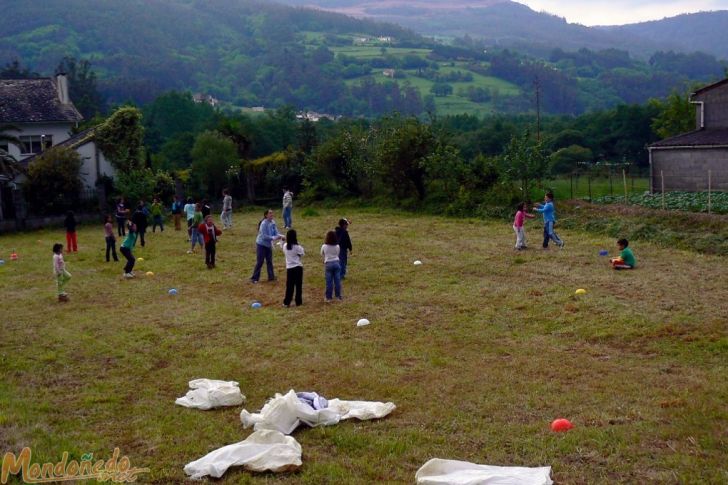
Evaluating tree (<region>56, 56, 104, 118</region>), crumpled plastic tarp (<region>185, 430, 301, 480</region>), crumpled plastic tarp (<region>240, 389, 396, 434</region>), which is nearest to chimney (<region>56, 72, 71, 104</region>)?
tree (<region>56, 56, 104, 118</region>)

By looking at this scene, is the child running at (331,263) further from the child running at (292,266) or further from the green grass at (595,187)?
the green grass at (595,187)

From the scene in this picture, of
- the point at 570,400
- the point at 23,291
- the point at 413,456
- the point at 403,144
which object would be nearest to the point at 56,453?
the point at 413,456

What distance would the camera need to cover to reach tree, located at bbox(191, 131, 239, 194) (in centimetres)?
4131

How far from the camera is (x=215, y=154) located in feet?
136

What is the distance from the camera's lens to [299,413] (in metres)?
8.99

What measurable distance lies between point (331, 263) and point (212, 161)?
26.4 metres

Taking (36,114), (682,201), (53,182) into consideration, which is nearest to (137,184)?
(53,182)

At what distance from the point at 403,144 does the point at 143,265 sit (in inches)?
628

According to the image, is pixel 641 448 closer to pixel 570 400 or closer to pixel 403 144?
pixel 570 400

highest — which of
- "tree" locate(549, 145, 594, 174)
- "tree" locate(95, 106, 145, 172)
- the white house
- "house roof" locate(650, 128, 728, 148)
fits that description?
the white house

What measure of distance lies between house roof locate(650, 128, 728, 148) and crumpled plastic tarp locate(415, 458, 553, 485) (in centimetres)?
2923

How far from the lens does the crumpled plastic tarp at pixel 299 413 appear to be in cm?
885

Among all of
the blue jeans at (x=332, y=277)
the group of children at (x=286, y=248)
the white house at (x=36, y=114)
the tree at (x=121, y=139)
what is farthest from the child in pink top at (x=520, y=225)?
the white house at (x=36, y=114)

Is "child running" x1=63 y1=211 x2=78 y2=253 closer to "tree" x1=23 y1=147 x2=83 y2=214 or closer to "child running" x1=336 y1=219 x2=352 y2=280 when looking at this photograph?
"tree" x1=23 y1=147 x2=83 y2=214
